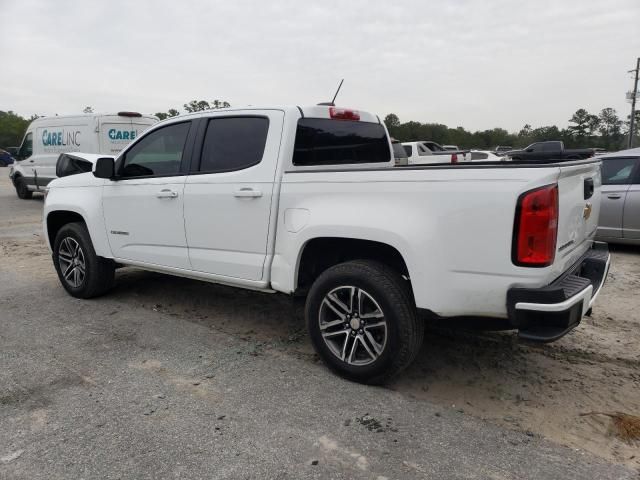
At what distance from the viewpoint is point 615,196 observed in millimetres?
7156

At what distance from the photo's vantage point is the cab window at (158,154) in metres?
4.37

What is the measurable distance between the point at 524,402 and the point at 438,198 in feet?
4.69

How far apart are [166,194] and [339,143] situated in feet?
4.99

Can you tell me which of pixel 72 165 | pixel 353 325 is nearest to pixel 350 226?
pixel 353 325

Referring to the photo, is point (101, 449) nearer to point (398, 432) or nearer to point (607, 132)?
point (398, 432)

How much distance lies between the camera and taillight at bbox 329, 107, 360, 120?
4125mm

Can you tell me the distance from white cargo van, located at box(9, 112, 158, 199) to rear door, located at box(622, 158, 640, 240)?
1066 cm

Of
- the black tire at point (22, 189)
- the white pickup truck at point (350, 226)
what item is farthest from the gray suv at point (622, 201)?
the black tire at point (22, 189)

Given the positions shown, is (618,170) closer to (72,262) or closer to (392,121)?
(72,262)

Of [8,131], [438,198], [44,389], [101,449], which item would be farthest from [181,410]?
[8,131]

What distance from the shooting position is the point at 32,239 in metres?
9.12

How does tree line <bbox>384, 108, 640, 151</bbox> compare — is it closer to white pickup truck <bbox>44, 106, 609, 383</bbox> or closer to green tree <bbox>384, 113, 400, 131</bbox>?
green tree <bbox>384, 113, 400, 131</bbox>

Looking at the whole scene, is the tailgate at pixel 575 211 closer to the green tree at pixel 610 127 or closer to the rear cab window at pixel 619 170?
the rear cab window at pixel 619 170

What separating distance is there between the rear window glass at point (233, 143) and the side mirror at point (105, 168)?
1101 mm
